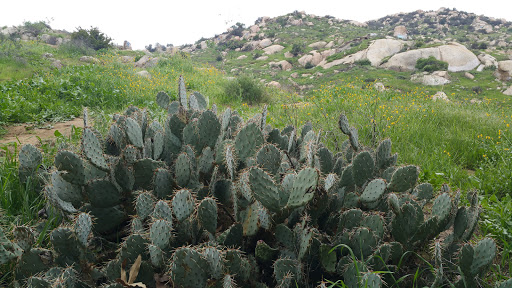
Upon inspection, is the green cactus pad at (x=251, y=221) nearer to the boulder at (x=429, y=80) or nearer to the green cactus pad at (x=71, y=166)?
the green cactus pad at (x=71, y=166)

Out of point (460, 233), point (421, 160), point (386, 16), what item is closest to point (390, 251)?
point (460, 233)

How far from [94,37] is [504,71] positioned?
102 ft

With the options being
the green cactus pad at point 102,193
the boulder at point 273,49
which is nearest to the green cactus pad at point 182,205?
the green cactus pad at point 102,193

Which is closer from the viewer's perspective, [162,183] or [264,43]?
[162,183]

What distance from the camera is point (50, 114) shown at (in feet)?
16.5

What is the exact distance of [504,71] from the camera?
24094 millimetres

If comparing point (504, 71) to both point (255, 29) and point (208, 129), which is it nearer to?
point (208, 129)

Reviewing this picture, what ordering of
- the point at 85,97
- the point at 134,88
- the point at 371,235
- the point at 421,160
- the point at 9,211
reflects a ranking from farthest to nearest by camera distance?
the point at 134,88 < the point at 85,97 < the point at 421,160 < the point at 9,211 < the point at 371,235

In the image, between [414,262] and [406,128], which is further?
[406,128]

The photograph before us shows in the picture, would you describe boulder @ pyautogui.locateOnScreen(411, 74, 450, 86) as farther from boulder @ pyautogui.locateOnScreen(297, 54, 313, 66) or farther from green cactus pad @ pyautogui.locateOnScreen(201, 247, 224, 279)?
green cactus pad @ pyautogui.locateOnScreen(201, 247, 224, 279)

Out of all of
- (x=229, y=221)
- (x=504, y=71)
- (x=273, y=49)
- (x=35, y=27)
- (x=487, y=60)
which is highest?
(x=35, y=27)

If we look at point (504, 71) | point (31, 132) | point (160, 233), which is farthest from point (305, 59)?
point (160, 233)

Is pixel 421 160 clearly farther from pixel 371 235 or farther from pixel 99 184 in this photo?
pixel 99 184

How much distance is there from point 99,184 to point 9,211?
0.82 metres
